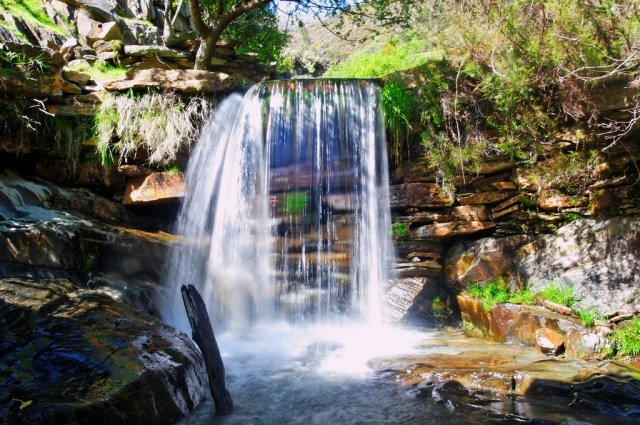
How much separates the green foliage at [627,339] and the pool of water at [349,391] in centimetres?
95

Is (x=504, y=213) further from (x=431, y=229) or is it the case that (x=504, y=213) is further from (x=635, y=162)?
(x=635, y=162)

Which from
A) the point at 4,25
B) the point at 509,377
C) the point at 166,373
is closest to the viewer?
the point at 166,373

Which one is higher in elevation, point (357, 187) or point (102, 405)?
point (357, 187)

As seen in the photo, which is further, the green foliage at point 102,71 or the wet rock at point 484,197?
the green foliage at point 102,71

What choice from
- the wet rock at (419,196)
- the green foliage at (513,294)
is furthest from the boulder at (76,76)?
the green foliage at (513,294)

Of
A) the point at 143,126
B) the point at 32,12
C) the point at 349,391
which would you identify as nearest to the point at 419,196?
the point at 349,391

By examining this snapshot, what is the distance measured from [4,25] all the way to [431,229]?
7.73 m

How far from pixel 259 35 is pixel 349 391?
9.60m

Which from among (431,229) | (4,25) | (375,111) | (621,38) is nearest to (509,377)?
(431,229)

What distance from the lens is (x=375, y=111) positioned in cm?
730

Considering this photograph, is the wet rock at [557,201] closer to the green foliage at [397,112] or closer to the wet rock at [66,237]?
the green foliage at [397,112]

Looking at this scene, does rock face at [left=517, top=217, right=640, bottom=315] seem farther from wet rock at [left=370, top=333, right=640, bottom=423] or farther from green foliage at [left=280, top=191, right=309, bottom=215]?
green foliage at [left=280, top=191, right=309, bottom=215]

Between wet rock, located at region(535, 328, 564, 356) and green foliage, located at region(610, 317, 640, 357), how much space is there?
1.66 ft

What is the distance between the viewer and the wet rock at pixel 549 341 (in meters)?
4.93
